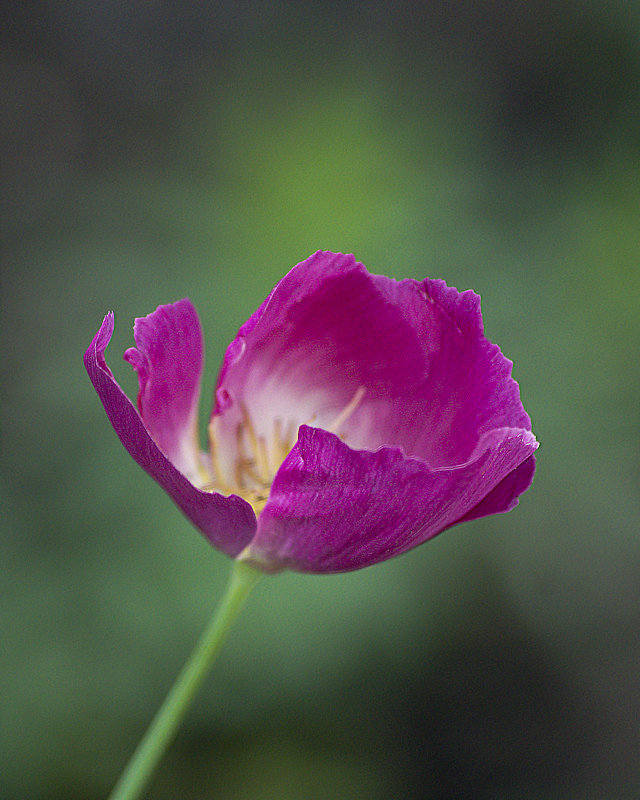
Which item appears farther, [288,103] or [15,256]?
[15,256]

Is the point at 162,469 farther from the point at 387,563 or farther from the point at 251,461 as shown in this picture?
the point at 387,563

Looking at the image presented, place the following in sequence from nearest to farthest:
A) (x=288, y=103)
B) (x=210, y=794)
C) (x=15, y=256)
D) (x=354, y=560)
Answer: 1. (x=354, y=560)
2. (x=210, y=794)
3. (x=288, y=103)
4. (x=15, y=256)

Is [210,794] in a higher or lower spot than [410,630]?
lower

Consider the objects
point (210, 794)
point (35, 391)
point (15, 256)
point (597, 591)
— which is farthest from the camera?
point (15, 256)

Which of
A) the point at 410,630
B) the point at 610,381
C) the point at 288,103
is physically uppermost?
the point at 288,103

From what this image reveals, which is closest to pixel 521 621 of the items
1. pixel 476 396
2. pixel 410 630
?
pixel 410 630

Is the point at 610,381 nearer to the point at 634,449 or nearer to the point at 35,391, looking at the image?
the point at 634,449
